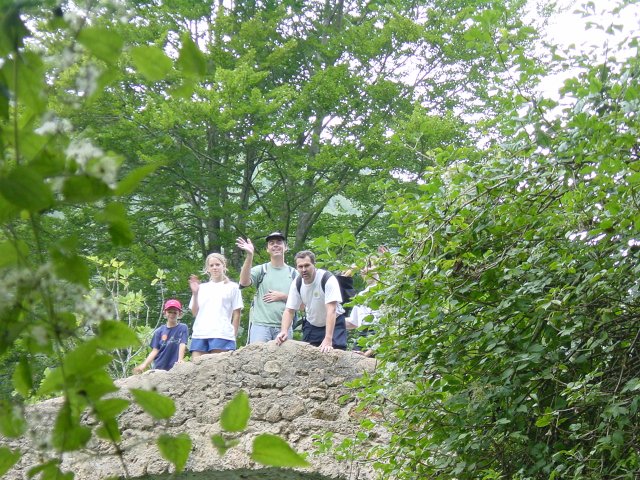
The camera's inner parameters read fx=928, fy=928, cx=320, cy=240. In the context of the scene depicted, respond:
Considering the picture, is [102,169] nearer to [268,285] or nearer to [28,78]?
[28,78]

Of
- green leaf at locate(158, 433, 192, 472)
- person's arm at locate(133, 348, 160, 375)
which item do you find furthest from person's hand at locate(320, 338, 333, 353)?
green leaf at locate(158, 433, 192, 472)

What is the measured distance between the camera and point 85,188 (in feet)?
2.67

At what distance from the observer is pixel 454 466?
12.5 ft

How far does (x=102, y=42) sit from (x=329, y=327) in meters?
5.90

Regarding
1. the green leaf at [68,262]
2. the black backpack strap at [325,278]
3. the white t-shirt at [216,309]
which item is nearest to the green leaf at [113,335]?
the green leaf at [68,262]

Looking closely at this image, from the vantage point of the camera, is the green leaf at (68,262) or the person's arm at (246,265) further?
the person's arm at (246,265)

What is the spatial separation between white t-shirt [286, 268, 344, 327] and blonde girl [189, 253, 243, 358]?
646 mm

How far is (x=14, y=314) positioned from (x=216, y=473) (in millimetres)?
5741

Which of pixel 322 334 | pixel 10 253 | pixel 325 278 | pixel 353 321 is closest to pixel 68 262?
pixel 10 253

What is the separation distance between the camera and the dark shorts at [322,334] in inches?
273

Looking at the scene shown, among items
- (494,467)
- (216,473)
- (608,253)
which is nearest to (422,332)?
(494,467)

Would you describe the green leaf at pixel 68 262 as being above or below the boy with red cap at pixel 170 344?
below

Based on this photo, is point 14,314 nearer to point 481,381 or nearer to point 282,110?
point 481,381

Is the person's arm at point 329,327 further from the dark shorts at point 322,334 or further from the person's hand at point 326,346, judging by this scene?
the dark shorts at point 322,334
